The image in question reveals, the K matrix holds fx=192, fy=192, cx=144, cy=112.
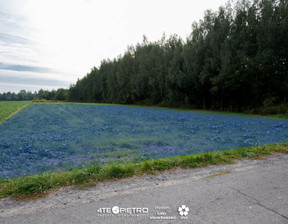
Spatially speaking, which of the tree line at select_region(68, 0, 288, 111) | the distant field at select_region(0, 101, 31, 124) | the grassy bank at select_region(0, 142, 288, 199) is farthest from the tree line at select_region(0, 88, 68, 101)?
the grassy bank at select_region(0, 142, 288, 199)

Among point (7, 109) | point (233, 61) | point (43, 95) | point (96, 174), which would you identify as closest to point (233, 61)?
point (233, 61)

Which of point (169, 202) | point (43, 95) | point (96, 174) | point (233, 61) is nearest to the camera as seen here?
point (169, 202)

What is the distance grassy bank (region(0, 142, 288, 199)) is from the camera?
10.7 feet

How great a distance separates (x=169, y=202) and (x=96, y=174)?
5.45ft

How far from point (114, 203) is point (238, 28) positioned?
26.1 m

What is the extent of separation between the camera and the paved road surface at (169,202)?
7.97 ft

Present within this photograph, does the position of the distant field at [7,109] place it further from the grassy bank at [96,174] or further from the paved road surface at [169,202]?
the paved road surface at [169,202]

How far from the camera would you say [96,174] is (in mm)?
3801

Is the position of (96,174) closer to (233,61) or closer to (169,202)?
(169,202)

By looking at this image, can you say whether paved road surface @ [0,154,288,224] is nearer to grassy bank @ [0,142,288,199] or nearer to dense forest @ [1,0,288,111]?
grassy bank @ [0,142,288,199]

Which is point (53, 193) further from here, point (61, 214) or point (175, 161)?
point (175, 161)

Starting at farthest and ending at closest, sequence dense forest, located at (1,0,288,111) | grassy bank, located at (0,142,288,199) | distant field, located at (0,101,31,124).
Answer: dense forest, located at (1,0,288,111) < distant field, located at (0,101,31,124) < grassy bank, located at (0,142,288,199)

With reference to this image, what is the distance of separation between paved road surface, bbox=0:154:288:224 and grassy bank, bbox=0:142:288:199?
24 cm

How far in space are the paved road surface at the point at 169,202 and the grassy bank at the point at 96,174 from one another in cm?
24
